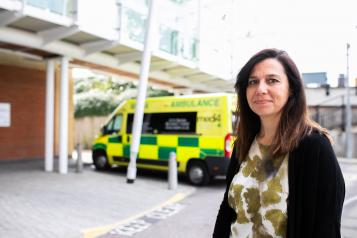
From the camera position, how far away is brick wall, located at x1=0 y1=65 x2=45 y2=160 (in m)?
12.6

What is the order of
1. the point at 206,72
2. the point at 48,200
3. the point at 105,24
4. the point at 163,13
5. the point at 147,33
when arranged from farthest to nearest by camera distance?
1. the point at 206,72
2. the point at 163,13
3. the point at 105,24
4. the point at 147,33
5. the point at 48,200

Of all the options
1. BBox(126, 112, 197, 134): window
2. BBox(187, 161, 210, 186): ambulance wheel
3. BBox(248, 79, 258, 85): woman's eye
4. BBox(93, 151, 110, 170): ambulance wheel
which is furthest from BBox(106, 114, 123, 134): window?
BBox(248, 79, 258, 85): woman's eye

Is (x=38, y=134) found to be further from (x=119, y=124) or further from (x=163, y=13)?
(x=163, y=13)

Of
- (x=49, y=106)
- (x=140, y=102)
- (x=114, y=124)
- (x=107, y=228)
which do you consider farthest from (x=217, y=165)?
(x=49, y=106)

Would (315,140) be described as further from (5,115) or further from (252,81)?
(5,115)

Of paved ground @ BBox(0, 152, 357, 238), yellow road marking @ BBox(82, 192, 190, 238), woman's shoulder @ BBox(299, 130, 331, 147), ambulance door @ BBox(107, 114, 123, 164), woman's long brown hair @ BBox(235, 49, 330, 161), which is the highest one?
woman's long brown hair @ BBox(235, 49, 330, 161)

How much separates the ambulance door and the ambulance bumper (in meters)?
Answer: 3.11

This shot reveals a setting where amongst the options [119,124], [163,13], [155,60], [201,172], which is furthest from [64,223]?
[163,13]

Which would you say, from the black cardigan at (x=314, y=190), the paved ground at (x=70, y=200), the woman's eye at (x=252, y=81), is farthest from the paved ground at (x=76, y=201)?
the woman's eye at (x=252, y=81)

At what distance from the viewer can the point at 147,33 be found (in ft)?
30.3

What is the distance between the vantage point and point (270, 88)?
5.12 ft

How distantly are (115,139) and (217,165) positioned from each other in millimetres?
3655

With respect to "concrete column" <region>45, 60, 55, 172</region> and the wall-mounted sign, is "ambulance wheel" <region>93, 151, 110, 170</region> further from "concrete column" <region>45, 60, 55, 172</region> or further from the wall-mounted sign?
the wall-mounted sign

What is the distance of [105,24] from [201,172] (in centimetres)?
479
